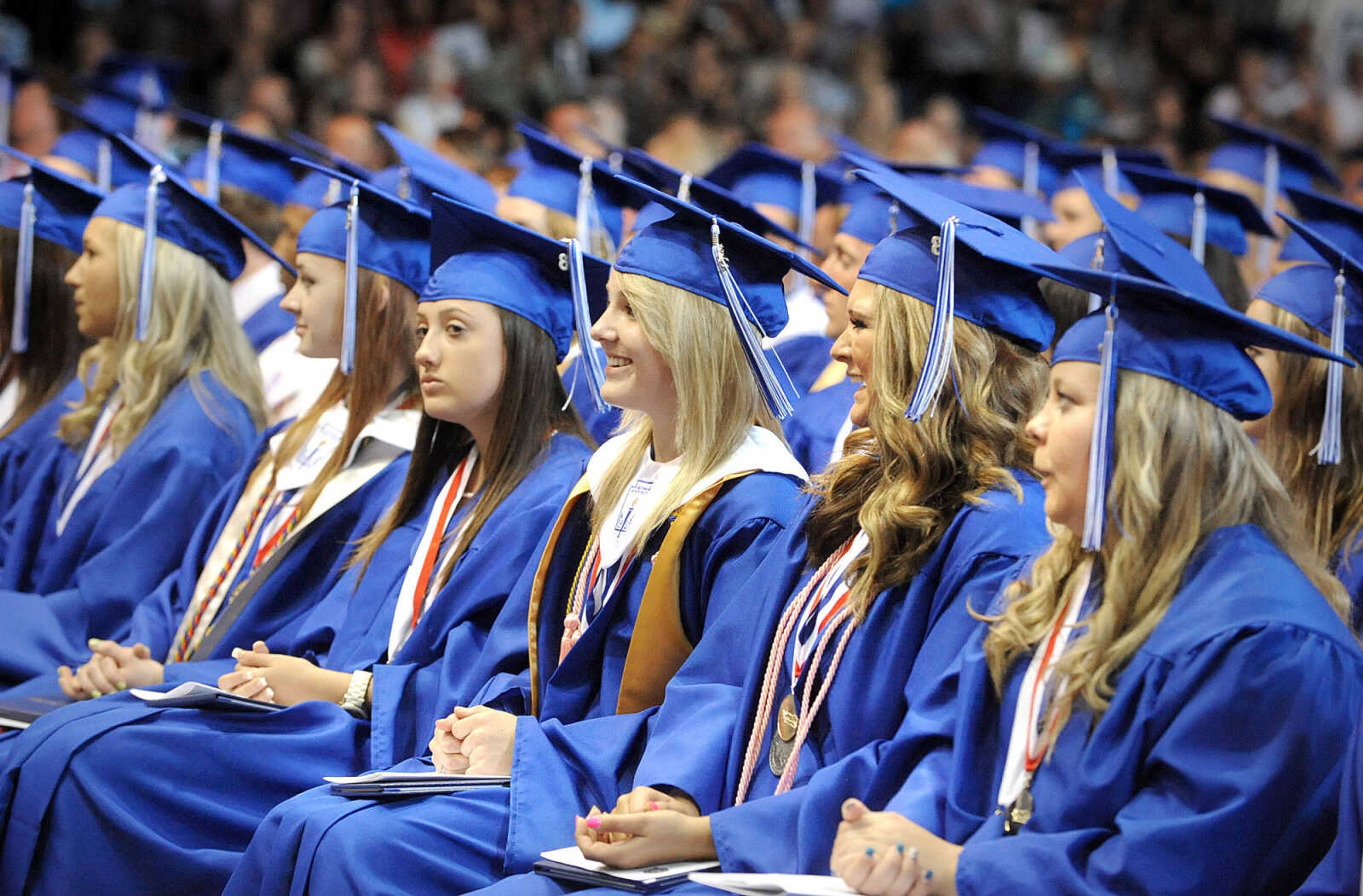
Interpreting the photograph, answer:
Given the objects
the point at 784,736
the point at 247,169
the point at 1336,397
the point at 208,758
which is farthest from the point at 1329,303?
the point at 247,169

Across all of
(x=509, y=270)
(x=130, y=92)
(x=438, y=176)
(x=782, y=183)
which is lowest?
(x=509, y=270)

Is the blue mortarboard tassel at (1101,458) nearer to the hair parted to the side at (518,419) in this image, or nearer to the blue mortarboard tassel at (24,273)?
the hair parted to the side at (518,419)

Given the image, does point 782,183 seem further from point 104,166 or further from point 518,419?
point 104,166

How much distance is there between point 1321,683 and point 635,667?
1281mm

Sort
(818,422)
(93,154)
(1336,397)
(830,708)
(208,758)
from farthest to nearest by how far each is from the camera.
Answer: (93,154) → (818,422) → (208,758) → (1336,397) → (830,708)

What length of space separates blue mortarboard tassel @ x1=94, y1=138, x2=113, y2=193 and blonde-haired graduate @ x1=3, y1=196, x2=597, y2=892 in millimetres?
2954

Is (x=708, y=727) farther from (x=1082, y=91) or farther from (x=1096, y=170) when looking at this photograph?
(x=1082, y=91)

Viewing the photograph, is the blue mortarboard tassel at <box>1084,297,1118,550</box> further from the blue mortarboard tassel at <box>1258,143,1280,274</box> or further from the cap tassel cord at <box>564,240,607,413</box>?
the blue mortarboard tassel at <box>1258,143,1280,274</box>

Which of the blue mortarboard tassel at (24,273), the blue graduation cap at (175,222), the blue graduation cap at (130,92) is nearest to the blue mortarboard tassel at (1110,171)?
the blue graduation cap at (175,222)

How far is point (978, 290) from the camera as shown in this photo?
2568 millimetres

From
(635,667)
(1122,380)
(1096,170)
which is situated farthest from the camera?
(1096,170)

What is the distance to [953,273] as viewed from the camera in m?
2.54

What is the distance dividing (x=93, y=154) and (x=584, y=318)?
4.31 meters

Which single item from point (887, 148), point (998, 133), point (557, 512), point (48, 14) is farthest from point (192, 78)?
point (557, 512)
